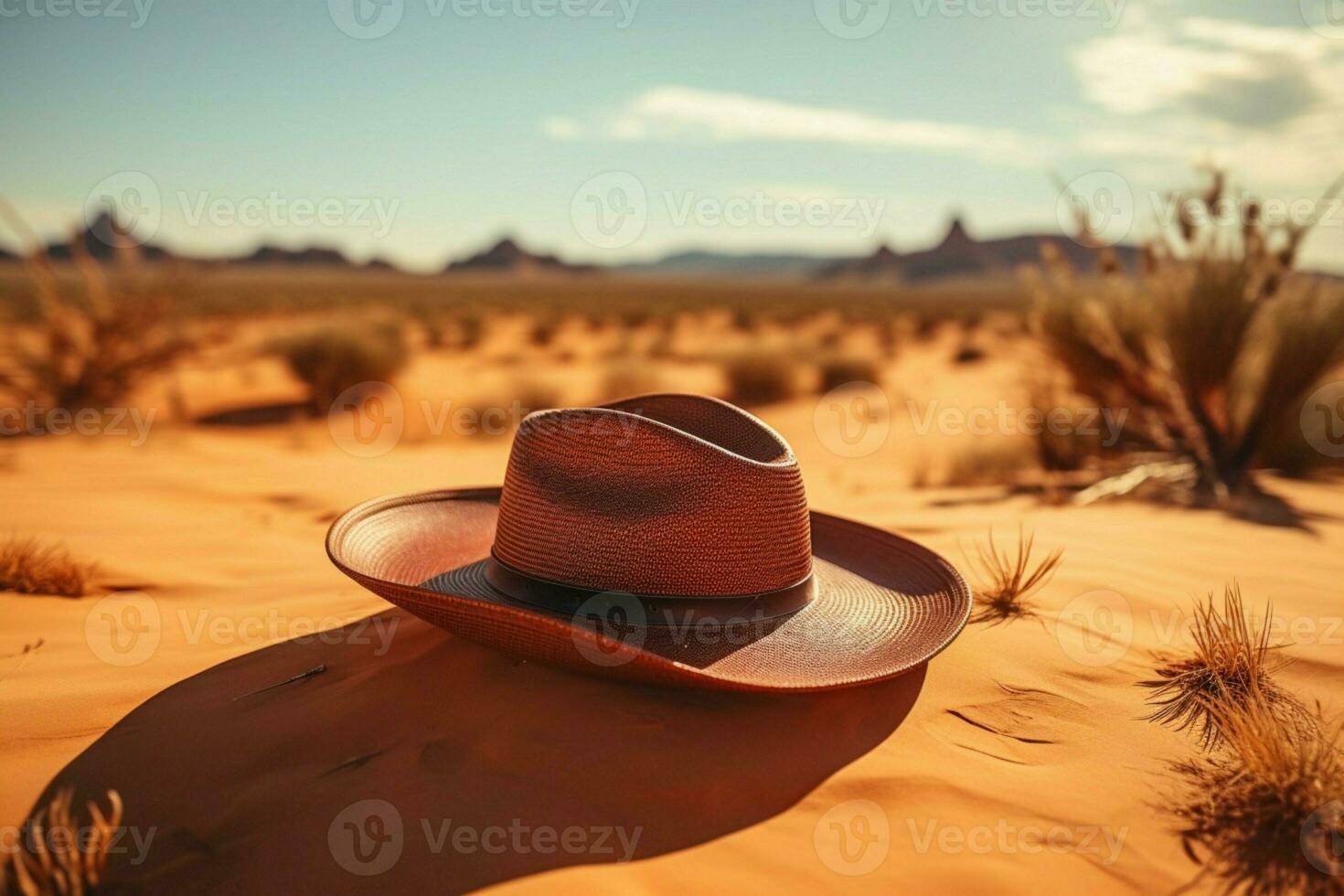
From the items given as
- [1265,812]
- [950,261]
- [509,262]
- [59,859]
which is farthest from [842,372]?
[509,262]

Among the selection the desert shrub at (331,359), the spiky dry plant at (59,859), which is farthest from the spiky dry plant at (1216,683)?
the desert shrub at (331,359)

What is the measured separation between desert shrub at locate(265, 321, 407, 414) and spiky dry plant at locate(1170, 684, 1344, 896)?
10.3 meters

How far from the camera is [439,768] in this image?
7.55 ft

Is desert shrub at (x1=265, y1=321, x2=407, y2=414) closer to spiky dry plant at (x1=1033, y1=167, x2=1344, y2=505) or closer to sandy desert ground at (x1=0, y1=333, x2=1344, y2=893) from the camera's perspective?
sandy desert ground at (x1=0, y1=333, x2=1344, y2=893)

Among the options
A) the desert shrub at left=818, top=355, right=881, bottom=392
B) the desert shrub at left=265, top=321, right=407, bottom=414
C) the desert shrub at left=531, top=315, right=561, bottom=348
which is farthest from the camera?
the desert shrub at left=531, top=315, right=561, bottom=348

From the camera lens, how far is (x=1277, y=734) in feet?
7.39

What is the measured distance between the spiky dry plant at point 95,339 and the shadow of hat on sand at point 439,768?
22.6 ft

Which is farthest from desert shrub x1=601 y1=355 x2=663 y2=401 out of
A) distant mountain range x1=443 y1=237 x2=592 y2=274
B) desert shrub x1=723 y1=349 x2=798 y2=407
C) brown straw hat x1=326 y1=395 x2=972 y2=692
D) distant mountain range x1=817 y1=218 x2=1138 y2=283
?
distant mountain range x1=443 y1=237 x2=592 y2=274

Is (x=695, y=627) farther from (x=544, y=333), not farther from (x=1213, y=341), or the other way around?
(x=544, y=333)

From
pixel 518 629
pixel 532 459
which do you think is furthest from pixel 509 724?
pixel 532 459

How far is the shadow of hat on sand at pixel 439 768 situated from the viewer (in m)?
1.99

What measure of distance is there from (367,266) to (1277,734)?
133m

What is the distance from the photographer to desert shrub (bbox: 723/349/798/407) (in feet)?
41.9

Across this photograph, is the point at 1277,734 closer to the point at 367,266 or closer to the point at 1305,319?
the point at 1305,319
